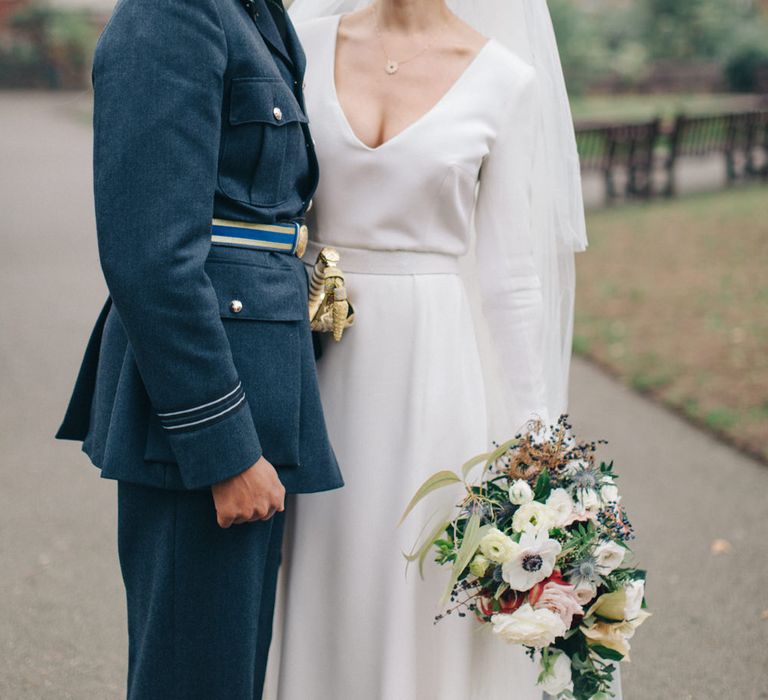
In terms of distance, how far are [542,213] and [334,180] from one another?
59 cm

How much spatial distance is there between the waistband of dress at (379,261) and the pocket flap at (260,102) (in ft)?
1.47

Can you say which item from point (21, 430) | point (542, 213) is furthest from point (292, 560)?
point (21, 430)

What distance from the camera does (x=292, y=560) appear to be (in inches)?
103

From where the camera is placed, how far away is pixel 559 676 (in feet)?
7.54

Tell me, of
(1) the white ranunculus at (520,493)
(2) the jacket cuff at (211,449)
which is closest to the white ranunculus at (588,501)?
(1) the white ranunculus at (520,493)

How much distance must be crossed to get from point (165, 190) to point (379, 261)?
2.45ft

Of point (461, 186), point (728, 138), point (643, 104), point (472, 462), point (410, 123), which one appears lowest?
point (472, 462)

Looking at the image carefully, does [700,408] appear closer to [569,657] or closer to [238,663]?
[569,657]

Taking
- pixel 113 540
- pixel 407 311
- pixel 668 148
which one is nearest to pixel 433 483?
pixel 407 311

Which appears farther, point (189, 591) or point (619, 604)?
point (619, 604)

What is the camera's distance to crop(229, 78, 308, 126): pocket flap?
6.60 feet

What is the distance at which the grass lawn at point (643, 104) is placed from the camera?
75.6ft

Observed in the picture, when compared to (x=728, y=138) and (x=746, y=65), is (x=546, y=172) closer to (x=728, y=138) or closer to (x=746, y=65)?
(x=728, y=138)

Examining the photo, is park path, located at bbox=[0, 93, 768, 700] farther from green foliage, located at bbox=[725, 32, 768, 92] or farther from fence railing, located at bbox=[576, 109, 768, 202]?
green foliage, located at bbox=[725, 32, 768, 92]
